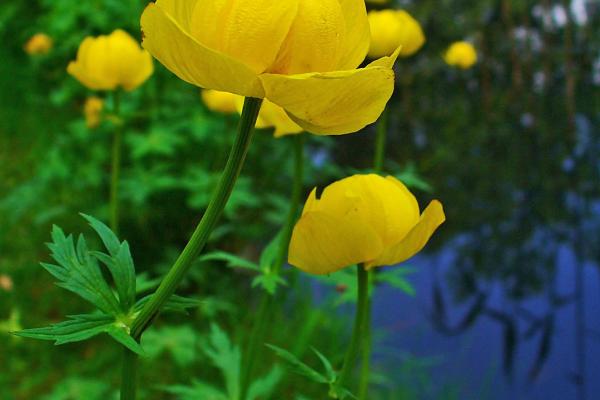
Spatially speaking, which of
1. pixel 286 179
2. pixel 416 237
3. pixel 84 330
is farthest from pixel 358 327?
pixel 286 179

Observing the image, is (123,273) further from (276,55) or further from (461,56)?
(461,56)

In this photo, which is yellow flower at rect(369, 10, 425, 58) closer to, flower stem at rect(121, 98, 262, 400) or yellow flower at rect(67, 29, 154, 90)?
yellow flower at rect(67, 29, 154, 90)

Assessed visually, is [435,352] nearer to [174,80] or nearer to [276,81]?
[174,80]

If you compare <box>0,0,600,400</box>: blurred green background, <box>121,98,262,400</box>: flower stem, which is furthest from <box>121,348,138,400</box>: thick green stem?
<box>0,0,600,400</box>: blurred green background

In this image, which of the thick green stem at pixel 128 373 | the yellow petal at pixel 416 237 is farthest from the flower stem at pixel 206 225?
the yellow petal at pixel 416 237

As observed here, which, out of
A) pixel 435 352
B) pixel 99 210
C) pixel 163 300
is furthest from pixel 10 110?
pixel 163 300
